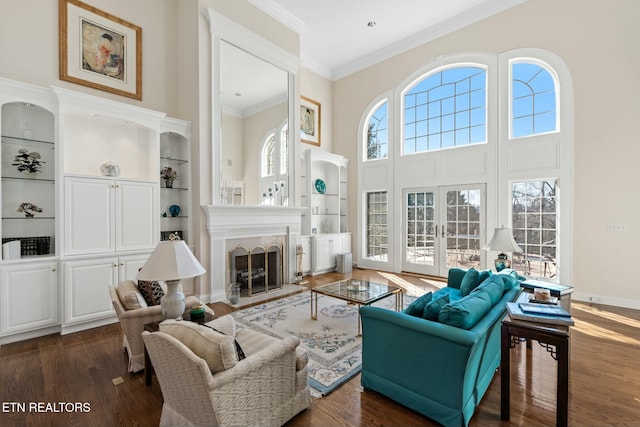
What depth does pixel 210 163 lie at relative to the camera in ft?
15.3

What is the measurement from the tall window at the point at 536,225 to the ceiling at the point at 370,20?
3.31 meters

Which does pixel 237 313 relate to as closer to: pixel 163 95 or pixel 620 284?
pixel 163 95

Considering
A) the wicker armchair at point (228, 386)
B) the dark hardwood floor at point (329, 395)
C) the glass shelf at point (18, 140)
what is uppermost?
the glass shelf at point (18, 140)

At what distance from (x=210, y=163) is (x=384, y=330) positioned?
370 cm

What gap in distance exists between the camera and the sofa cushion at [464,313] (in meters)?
1.95

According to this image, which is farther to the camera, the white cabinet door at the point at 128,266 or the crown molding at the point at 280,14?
the crown molding at the point at 280,14

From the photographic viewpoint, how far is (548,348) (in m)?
1.98

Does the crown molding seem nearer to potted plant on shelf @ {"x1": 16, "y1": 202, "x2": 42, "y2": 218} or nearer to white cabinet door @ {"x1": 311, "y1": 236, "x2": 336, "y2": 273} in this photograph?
white cabinet door @ {"x1": 311, "y1": 236, "x2": 336, "y2": 273}

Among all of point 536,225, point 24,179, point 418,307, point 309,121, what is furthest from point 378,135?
A: point 24,179

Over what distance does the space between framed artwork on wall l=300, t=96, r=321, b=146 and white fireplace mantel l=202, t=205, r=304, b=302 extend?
2.41 m

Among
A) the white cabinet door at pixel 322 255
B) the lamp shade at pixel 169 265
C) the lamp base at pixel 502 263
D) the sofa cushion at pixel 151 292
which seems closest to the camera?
the lamp shade at pixel 169 265

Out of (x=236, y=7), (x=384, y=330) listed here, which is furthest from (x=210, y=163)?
(x=384, y=330)

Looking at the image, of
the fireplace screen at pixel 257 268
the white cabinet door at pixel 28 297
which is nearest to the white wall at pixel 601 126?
the fireplace screen at pixel 257 268

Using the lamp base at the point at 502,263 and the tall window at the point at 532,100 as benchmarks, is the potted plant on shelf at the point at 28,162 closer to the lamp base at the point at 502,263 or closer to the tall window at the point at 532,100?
the lamp base at the point at 502,263
